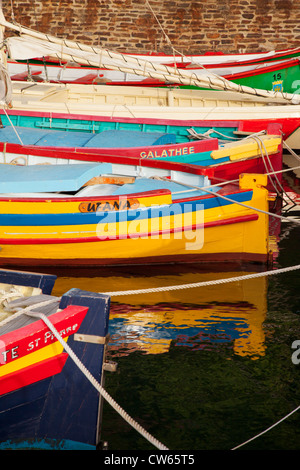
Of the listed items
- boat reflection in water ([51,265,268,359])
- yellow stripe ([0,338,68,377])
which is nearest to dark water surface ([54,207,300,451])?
boat reflection in water ([51,265,268,359])

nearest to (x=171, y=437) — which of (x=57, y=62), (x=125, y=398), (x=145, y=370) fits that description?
(x=125, y=398)

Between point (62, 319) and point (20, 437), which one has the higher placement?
point (62, 319)

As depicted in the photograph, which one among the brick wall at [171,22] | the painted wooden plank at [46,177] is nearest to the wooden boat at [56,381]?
the painted wooden plank at [46,177]

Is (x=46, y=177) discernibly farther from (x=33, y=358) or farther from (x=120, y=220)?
(x=33, y=358)

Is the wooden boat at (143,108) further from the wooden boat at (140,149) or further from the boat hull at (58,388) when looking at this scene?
the boat hull at (58,388)

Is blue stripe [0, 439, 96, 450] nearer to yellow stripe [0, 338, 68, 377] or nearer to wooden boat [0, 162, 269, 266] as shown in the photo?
yellow stripe [0, 338, 68, 377]

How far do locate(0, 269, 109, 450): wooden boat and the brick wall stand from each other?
14521 millimetres

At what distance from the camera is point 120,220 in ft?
24.3

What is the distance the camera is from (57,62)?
15156 mm

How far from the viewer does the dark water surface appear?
4.72 metres

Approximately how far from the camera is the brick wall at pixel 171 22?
17594mm

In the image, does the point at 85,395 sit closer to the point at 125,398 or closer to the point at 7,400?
the point at 7,400

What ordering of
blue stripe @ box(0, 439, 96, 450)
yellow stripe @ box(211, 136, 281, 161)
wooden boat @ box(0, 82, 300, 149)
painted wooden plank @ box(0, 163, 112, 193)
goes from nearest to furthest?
blue stripe @ box(0, 439, 96, 450) < painted wooden plank @ box(0, 163, 112, 193) < yellow stripe @ box(211, 136, 281, 161) < wooden boat @ box(0, 82, 300, 149)
